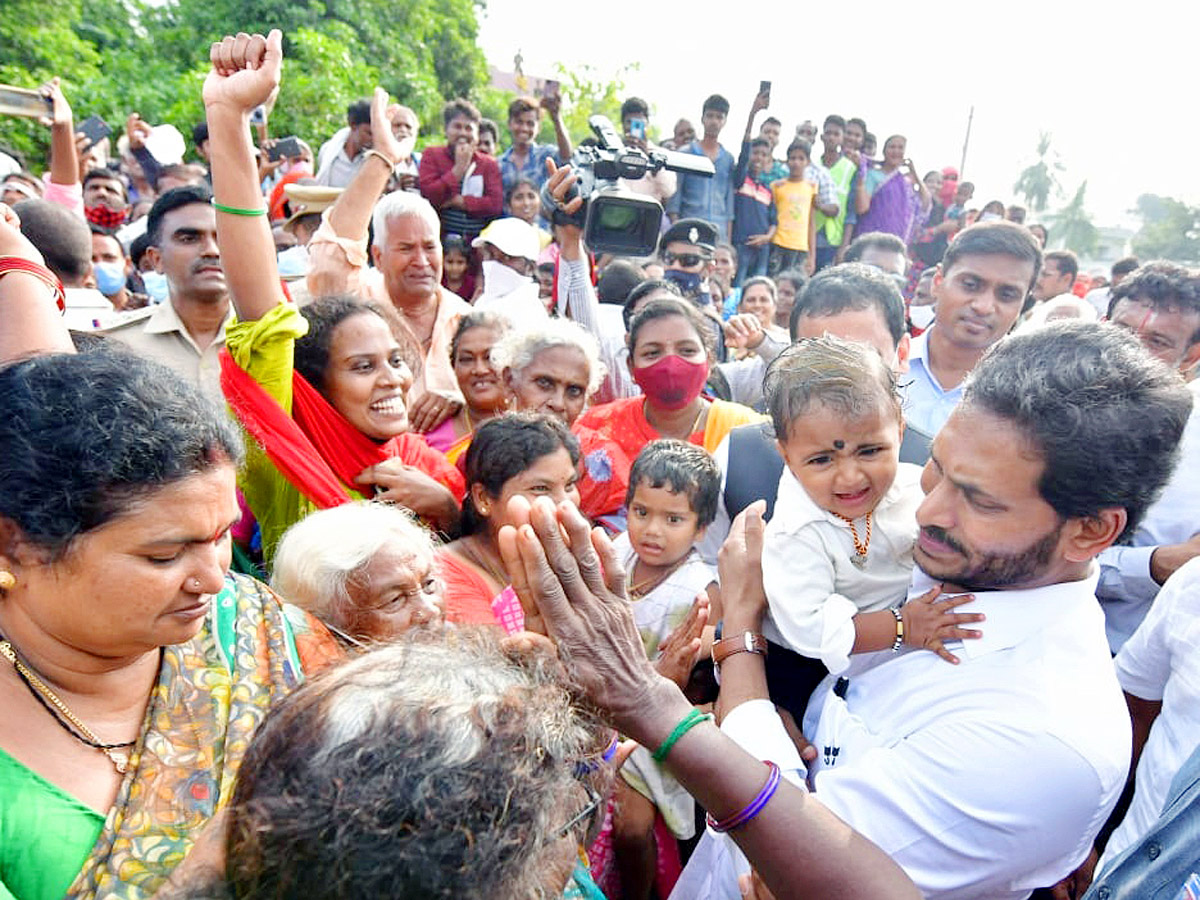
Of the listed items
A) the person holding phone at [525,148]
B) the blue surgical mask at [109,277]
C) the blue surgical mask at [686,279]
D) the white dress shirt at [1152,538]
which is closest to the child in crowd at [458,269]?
the blue surgical mask at [686,279]

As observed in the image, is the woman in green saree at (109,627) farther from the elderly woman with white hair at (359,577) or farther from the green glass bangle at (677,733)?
the green glass bangle at (677,733)

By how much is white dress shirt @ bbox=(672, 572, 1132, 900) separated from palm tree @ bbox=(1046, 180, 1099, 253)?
5989 cm

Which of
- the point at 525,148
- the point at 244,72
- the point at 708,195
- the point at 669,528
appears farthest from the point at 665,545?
the point at 708,195

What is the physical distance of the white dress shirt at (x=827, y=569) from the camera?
6.31ft

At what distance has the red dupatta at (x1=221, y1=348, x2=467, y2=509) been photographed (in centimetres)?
247

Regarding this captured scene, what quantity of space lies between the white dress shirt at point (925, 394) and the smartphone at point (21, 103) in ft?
14.5

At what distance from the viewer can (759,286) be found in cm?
689

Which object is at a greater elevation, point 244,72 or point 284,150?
point 244,72

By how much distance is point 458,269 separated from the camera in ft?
21.4

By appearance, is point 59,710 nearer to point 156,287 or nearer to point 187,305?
point 187,305

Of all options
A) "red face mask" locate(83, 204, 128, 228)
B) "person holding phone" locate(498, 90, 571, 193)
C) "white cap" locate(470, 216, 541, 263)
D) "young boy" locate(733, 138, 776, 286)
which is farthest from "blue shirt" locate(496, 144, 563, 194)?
"red face mask" locate(83, 204, 128, 228)

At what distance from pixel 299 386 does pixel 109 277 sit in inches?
168

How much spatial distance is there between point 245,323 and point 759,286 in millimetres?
5218

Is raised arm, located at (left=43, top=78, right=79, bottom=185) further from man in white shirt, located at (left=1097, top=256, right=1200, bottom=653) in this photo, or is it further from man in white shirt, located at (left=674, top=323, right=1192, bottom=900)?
man in white shirt, located at (left=1097, top=256, right=1200, bottom=653)
